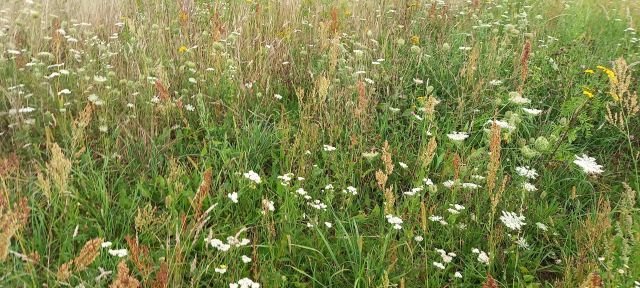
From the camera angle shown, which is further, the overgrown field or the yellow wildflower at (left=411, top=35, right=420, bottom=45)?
the yellow wildflower at (left=411, top=35, right=420, bottom=45)

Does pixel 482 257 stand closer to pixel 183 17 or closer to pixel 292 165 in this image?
pixel 292 165

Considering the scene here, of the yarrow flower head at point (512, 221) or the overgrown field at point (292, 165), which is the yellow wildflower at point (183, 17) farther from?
the yarrow flower head at point (512, 221)

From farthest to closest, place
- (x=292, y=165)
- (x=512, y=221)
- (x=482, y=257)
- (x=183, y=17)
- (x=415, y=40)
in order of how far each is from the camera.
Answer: (x=415, y=40) → (x=183, y=17) → (x=292, y=165) → (x=512, y=221) → (x=482, y=257)

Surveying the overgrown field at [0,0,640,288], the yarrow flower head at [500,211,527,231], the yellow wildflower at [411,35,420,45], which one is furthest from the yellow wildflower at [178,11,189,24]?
the yarrow flower head at [500,211,527,231]

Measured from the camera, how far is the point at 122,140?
2.54m

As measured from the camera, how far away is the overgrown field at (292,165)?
74.7 inches

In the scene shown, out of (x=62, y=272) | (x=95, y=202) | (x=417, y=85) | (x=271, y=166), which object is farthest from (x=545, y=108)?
(x=62, y=272)

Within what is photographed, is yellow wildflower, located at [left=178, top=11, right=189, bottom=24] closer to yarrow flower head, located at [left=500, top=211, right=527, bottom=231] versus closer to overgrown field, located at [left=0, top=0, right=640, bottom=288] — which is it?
overgrown field, located at [left=0, top=0, right=640, bottom=288]

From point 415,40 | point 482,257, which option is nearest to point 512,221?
point 482,257

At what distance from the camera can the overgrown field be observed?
6.22 feet

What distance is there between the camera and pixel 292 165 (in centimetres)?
263

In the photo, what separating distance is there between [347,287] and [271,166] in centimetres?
88

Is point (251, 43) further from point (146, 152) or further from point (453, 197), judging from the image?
point (453, 197)

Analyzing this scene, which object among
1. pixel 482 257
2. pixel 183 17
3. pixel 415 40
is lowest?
pixel 482 257
